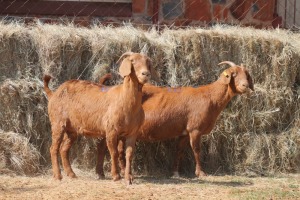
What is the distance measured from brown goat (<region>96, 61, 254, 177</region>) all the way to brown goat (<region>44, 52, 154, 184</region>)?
0.63m

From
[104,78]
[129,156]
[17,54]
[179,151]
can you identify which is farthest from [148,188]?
[17,54]

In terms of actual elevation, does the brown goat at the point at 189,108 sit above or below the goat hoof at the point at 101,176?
above

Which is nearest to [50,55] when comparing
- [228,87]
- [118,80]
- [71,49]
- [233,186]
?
[71,49]

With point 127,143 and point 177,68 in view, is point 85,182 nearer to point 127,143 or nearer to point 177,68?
point 127,143

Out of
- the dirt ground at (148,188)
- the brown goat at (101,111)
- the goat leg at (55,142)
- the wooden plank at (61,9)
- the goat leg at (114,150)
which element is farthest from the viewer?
the wooden plank at (61,9)

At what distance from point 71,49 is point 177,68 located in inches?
70.0

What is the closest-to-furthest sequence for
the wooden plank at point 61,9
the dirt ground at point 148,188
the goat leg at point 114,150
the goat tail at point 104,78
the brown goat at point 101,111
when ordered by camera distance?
the dirt ground at point 148,188, the brown goat at point 101,111, the goat leg at point 114,150, the goat tail at point 104,78, the wooden plank at point 61,9

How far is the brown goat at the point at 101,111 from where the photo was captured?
10.7 metres

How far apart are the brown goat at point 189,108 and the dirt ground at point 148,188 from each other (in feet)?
2.25

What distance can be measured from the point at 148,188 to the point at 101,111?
1519mm

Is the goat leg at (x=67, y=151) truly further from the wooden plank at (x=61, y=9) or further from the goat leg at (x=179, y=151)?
the wooden plank at (x=61, y=9)

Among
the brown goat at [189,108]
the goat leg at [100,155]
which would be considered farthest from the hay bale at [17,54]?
the goat leg at [100,155]

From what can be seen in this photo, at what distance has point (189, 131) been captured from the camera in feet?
39.0

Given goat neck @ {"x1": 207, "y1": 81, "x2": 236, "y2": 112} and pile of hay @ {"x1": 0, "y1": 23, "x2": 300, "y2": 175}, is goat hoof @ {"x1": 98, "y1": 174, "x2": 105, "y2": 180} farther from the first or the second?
goat neck @ {"x1": 207, "y1": 81, "x2": 236, "y2": 112}
